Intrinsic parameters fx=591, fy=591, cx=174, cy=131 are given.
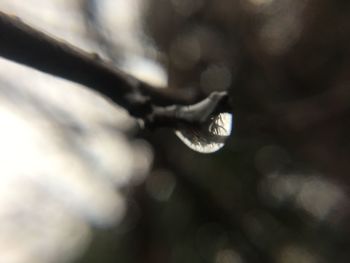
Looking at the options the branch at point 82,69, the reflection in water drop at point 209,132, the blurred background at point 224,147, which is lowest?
the reflection in water drop at point 209,132

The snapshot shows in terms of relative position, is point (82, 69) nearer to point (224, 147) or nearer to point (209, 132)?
point (209, 132)

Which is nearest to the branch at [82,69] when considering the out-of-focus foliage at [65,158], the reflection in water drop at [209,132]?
the reflection in water drop at [209,132]

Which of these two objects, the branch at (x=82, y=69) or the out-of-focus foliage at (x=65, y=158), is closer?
the branch at (x=82, y=69)

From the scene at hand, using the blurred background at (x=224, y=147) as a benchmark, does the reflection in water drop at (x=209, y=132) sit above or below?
below

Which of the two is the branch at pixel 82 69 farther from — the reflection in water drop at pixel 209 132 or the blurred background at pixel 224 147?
the blurred background at pixel 224 147

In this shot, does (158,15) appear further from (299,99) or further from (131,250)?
(131,250)

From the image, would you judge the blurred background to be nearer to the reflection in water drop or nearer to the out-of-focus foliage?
the out-of-focus foliage

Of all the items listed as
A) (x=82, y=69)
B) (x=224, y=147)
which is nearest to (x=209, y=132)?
(x=82, y=69)
